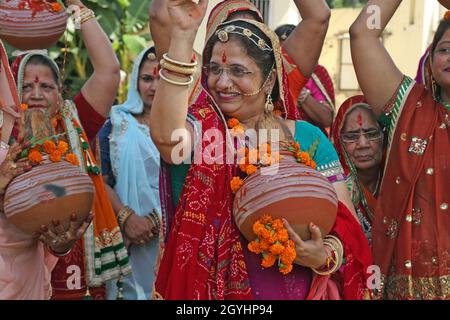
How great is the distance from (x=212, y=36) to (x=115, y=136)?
2216 mm

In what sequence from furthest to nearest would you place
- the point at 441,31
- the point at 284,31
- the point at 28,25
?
1. the point at 284,31
2. the point at 28,25
3. the point at 441,31

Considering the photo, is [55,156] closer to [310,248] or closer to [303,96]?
[310,248]

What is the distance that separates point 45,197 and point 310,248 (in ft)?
3.87

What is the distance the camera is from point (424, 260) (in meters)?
3.65

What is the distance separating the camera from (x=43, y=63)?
435cm

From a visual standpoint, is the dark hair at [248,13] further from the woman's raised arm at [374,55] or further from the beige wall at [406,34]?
the beige wall at [406,34]

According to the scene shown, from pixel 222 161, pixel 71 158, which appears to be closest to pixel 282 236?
pixel 222 161

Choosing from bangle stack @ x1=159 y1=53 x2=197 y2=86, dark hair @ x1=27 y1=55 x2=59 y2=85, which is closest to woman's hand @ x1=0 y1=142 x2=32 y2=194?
dark hair @ x1=27 y1=55 x2=59 y2=85

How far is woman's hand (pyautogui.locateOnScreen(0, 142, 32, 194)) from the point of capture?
348cm

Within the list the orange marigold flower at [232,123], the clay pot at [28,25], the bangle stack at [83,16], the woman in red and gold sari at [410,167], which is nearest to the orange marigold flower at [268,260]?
the orange marigold flower at [232,123]

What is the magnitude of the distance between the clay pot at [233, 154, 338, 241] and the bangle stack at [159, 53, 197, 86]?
1.49 feet

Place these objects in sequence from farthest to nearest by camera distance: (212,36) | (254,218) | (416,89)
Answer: (416,89), (212,36), (254,218)

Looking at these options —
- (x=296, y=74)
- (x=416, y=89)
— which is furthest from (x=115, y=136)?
(x=416, y=89)

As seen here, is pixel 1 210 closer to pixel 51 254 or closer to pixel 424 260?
pixel 51 254
